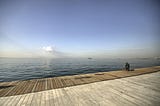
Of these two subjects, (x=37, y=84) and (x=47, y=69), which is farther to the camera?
(x=47, y=69)

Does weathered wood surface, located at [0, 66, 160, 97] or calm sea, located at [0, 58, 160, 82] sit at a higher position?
weathered wood surface, located at [0, 66, 160, 97]

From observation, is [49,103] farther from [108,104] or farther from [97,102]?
[108,104]

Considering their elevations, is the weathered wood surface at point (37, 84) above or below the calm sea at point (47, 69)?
above

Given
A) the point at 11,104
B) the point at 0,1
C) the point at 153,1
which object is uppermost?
the point at 0,1

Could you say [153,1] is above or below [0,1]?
below

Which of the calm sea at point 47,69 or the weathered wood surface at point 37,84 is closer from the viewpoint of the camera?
the weathered wood surface at point 37,84

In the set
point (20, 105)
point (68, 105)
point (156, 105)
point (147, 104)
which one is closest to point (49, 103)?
point (68, 105)

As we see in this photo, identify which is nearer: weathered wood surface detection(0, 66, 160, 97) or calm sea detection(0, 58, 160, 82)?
weathered wood surface detection(0, 66, 160, 97)

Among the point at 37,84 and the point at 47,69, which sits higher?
the point at 37,84

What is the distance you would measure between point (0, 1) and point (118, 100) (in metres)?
9.96

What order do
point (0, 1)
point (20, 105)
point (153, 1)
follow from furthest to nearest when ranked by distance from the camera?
point (0, 1) → point (153, 1) → point (20, 105)

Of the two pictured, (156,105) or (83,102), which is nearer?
(156,105)

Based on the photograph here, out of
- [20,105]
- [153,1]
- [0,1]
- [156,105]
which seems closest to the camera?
[156,105]

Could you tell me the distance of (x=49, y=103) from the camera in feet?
14.0
